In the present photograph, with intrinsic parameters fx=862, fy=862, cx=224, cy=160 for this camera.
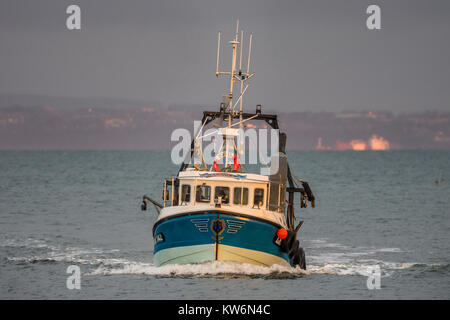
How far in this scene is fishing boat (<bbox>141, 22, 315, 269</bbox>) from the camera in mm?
33312

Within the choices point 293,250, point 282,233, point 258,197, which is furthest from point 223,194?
point 293,250

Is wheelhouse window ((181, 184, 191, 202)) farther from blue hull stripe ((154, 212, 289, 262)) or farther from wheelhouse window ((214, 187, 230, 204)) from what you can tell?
blue hull stripe ((154, 212, 289, 262))

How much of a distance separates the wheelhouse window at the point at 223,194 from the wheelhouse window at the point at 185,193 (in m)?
1.34

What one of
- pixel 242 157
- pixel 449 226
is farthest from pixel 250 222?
pixel 449 226

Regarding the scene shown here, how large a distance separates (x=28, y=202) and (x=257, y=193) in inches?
1947

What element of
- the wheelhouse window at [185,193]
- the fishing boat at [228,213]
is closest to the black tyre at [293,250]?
the fishing boat at [228,213]

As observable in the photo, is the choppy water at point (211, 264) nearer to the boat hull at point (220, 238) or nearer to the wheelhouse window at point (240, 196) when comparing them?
the boat hull at point (220, 238)

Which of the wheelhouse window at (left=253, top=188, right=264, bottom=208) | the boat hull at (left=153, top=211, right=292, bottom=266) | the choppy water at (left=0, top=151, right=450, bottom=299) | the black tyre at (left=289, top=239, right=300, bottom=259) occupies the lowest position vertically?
the choppy water at (left=0, top=151, right=450, bottom=299)

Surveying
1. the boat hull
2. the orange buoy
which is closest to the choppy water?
the boat hull

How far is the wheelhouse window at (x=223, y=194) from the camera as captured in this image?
115 feet

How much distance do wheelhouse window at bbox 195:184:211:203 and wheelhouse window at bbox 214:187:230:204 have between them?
0.38 meters

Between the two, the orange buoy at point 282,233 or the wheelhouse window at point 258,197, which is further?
the wheelhouse window at point 258,197
